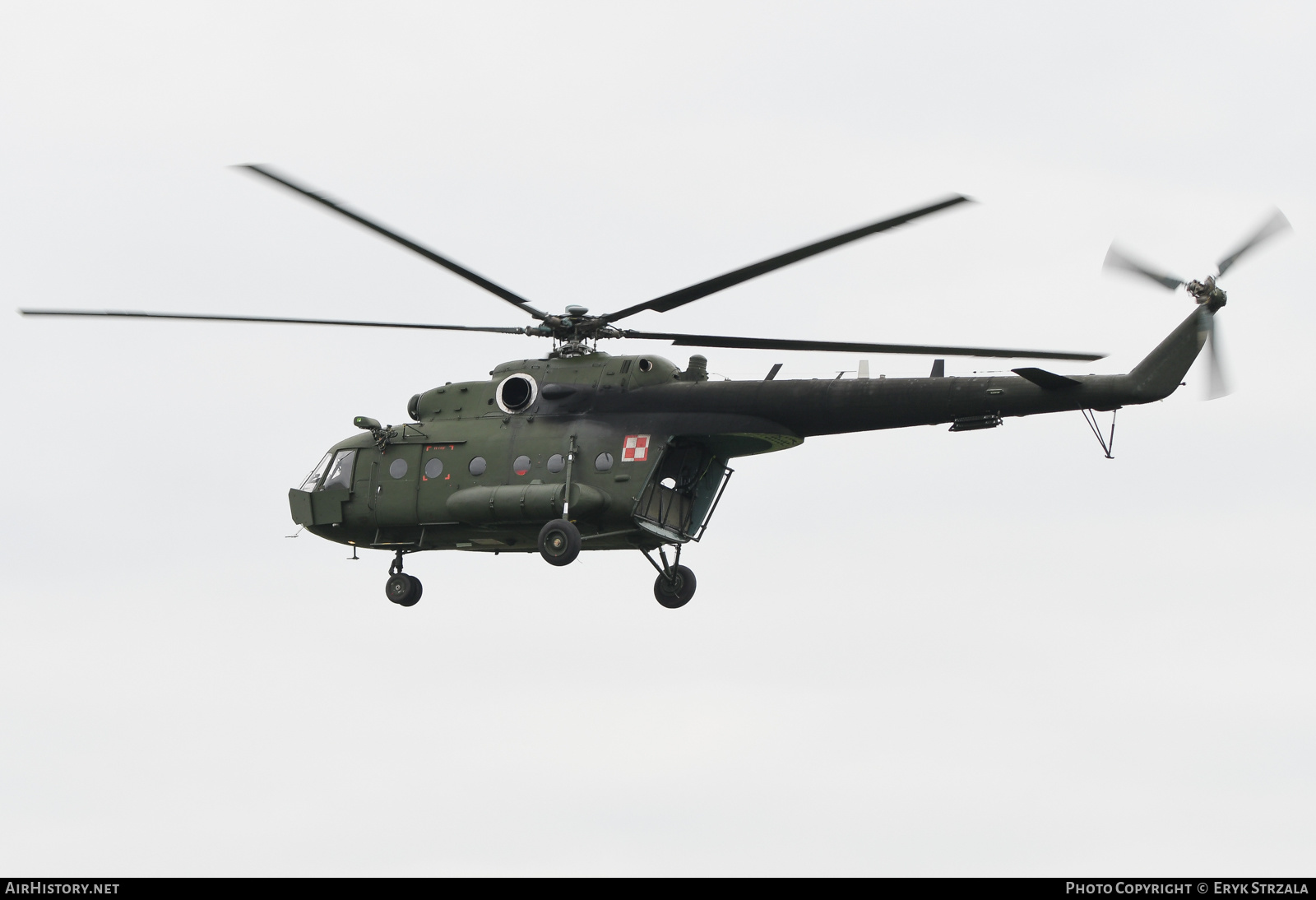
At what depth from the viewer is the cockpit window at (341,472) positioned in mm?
33594

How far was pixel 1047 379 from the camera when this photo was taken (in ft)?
92.9

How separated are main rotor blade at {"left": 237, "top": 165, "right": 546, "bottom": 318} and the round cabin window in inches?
50.0

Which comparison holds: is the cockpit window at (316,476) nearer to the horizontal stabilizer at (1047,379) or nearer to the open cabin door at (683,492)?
the open cabin door at (683,492)

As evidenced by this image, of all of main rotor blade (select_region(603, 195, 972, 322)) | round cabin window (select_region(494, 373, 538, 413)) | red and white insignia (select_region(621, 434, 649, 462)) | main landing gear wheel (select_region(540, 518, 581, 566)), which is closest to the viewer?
main rotor blade (select_region(603, 195, 972, 322))

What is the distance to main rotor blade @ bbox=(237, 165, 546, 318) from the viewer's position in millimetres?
27469

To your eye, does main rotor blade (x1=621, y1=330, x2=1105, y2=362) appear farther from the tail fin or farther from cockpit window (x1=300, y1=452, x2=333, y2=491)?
cockpit window (x1=300, y1=452, x2=333, y2=491)

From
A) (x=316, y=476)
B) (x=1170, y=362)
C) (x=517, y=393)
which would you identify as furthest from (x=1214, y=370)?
(x=316, y=476)

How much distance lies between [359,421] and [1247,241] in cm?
1526

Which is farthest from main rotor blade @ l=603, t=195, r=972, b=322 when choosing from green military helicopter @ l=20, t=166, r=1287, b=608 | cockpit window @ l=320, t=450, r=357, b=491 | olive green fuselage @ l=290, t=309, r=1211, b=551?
cockpit window @ l=320, t=450, r=357, b=491

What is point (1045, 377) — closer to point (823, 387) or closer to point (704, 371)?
point (823, 387)

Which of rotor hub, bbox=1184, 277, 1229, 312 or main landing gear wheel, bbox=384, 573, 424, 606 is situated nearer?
rotor hub, bbox=1184, 277, 1229, 312

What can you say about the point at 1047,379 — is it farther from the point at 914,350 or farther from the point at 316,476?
the point at 316,476

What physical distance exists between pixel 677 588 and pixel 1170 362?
9184 millimetres

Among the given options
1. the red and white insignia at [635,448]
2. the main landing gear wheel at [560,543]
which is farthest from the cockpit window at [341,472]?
the red and white insignia at [635,448]
